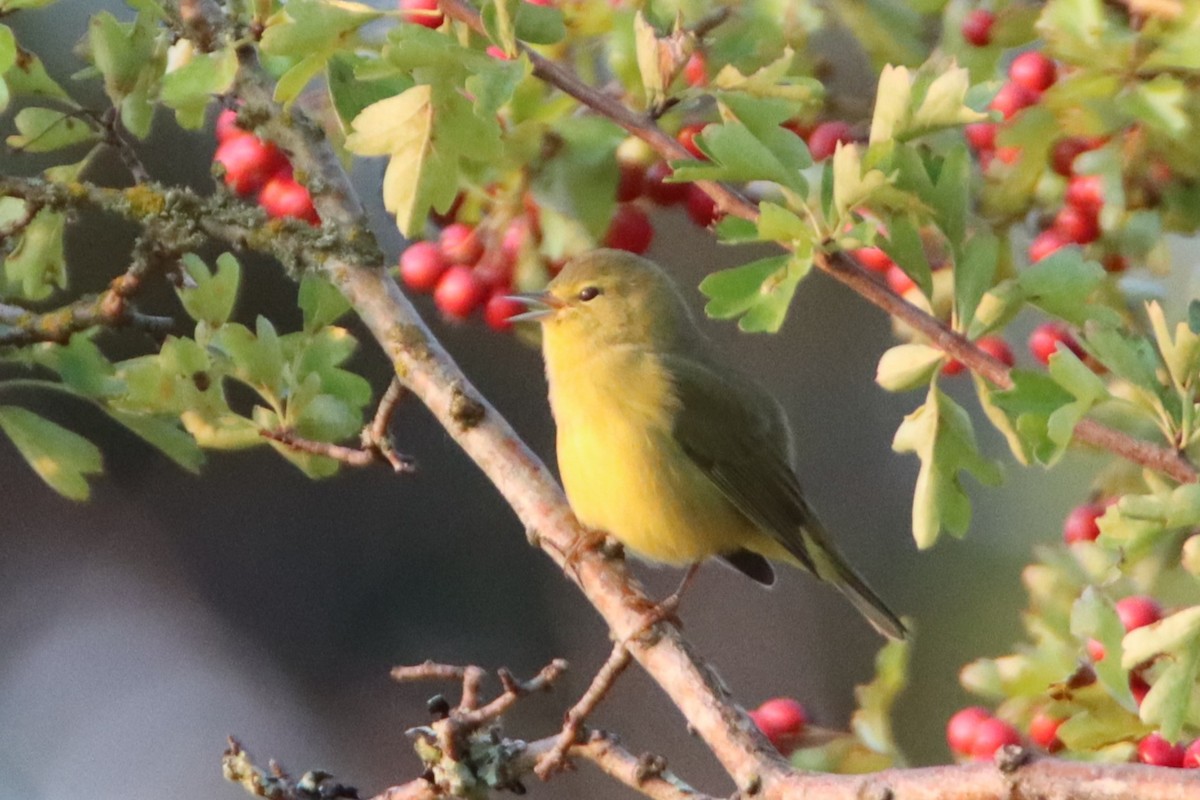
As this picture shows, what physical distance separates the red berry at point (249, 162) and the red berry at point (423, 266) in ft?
1.11

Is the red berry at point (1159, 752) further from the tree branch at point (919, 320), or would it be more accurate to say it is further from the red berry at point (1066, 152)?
the red berry at point (1066, 152)

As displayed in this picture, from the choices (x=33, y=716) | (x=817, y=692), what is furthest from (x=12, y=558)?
(x=817, y=692)

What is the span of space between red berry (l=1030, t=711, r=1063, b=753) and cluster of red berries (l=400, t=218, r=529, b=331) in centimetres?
133

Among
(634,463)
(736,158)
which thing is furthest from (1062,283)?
(634,463)

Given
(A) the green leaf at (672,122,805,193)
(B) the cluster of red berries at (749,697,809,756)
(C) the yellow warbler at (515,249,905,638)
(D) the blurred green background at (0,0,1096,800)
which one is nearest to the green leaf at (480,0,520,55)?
(A) the green leaf at (672,122,805,193)

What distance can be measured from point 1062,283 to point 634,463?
182 centimetres

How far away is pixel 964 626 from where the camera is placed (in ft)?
23.7

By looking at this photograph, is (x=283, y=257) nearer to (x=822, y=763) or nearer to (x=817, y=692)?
(x=822, y=763)

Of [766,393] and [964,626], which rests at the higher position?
[766,393]

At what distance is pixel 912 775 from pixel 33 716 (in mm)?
8937

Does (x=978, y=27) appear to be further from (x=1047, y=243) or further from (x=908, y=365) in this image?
(x=908, y=365)

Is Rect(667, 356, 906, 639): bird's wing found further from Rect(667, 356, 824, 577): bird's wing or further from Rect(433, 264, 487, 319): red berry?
Rect(433, 264, 487, 319): red berry

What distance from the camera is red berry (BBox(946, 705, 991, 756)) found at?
266cm

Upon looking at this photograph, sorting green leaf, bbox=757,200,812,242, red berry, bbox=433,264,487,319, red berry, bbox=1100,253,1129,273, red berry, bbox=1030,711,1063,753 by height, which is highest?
green leaf, bbox=757,200,812,242
